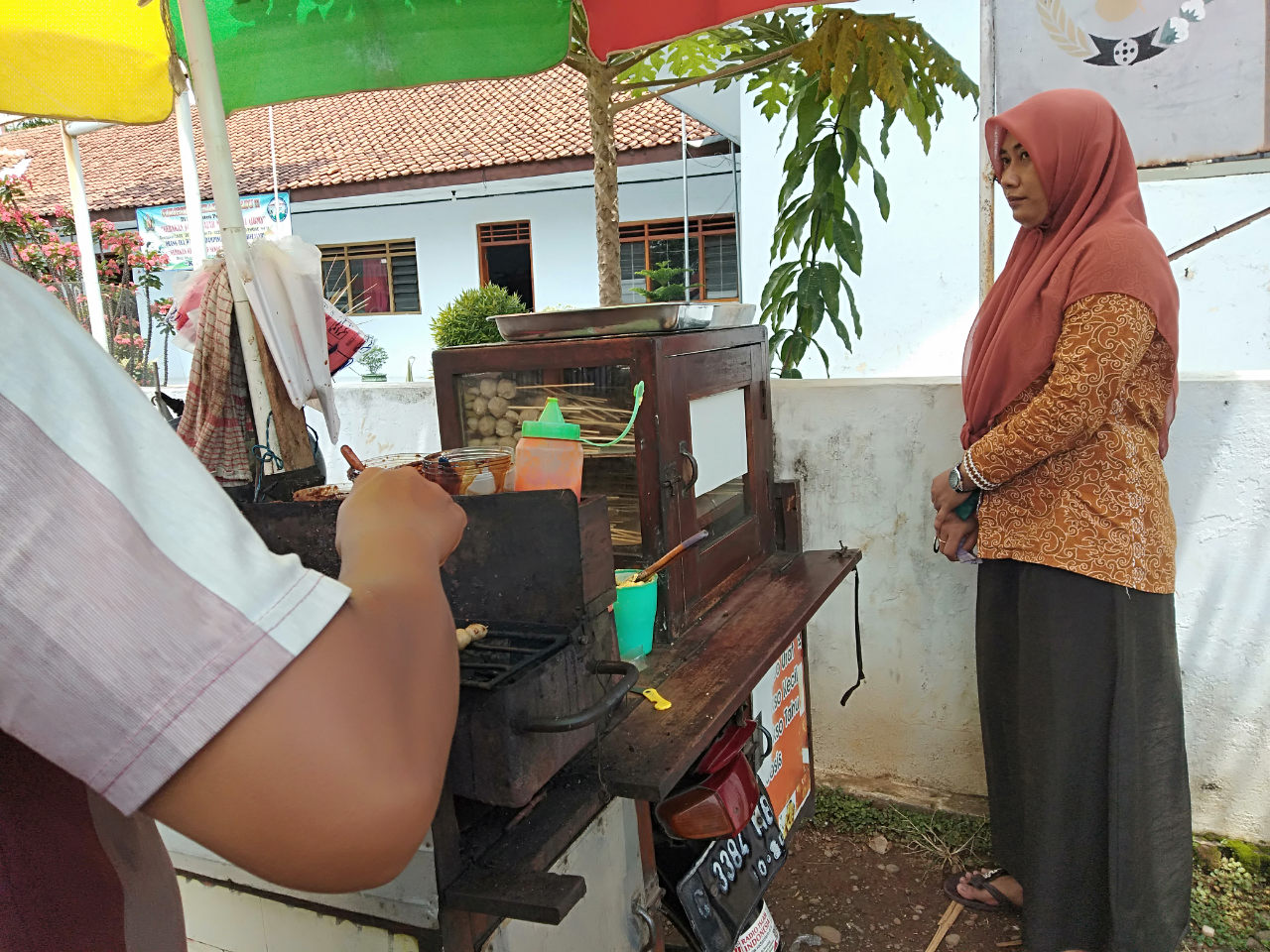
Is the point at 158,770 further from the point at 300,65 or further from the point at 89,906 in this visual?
the point at 300,65

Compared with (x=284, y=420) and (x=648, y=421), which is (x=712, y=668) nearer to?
(x=648, y=421)

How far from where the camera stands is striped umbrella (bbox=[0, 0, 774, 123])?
2383 mm

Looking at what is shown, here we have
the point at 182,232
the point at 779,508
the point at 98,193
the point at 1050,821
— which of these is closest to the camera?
the point at 1050,821

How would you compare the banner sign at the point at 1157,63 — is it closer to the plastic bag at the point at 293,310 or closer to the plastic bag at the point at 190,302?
the plastic bag at the point at 293,310

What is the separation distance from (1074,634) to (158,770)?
6.85 feet

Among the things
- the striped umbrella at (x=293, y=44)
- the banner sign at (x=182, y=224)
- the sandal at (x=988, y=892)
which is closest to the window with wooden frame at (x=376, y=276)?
the banner sign at (x=182, y=224)

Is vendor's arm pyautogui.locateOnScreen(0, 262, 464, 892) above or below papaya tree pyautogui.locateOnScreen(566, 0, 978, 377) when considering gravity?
below

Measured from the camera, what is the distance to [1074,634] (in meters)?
2.07

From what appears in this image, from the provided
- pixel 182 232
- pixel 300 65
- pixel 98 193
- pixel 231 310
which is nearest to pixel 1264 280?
pixel 300 65

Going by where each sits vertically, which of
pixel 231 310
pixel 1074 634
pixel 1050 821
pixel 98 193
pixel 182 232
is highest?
pixel 98 193

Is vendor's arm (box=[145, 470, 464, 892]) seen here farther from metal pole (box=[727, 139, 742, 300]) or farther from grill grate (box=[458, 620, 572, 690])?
metal pole (box=[727, 139, 742, 300])

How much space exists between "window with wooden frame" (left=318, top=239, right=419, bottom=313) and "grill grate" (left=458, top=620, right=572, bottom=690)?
1131cm

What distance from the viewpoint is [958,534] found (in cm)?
232

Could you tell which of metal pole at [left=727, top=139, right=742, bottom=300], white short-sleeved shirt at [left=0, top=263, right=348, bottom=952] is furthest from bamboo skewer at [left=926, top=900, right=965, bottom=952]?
metal pole at [left=727, top=139, right=742, bottom=300]
